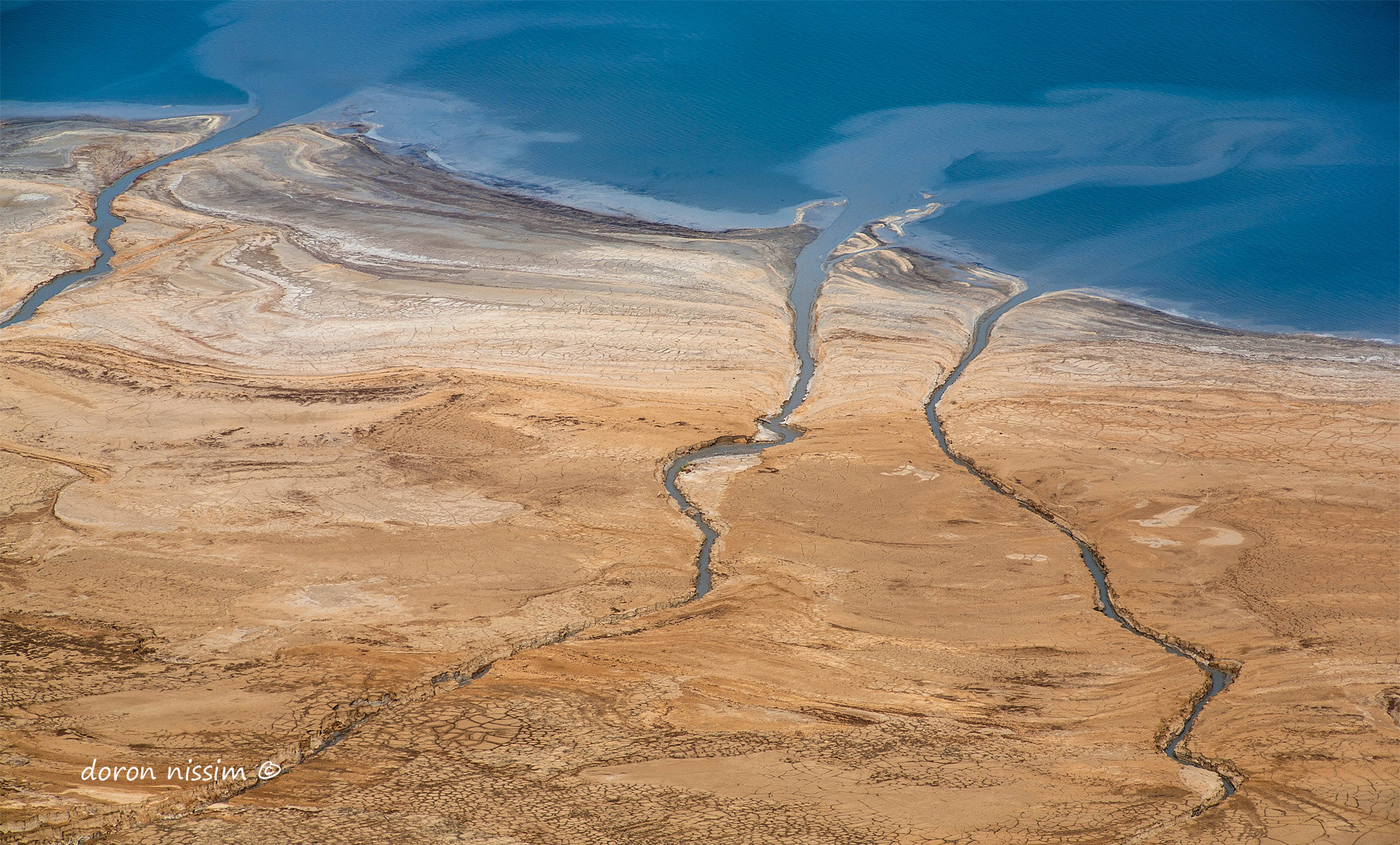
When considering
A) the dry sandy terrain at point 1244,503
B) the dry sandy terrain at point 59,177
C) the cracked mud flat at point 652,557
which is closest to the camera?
the cracked mud flat at point 652,557

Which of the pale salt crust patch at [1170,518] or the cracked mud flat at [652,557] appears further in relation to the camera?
the pale salt crust patch at [1170,518]

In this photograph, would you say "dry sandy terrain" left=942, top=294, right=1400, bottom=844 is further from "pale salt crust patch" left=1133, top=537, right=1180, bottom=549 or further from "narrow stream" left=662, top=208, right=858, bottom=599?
"narrow stream" left=662, top=208, right=858, bottom=599

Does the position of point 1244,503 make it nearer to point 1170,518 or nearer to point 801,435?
point 1170,518

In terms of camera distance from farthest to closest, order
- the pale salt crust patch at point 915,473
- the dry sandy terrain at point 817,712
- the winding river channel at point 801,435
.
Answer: the pale salt crust patch at point 915,473, the winding river channel at point 801,435, the dry sandy terrain at point 817,712

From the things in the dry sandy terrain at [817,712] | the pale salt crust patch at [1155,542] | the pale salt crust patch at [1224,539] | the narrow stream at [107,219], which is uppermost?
the narrow stream at [107,219]

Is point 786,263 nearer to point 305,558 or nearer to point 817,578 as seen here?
point 817,578

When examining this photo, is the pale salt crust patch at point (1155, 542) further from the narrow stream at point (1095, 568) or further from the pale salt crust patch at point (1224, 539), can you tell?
the narrow stream at point (1095, 568)

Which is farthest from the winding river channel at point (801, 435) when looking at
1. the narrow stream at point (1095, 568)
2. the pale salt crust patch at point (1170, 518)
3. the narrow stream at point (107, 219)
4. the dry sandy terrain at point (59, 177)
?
the dry sandy terrain at point (59, 177)
